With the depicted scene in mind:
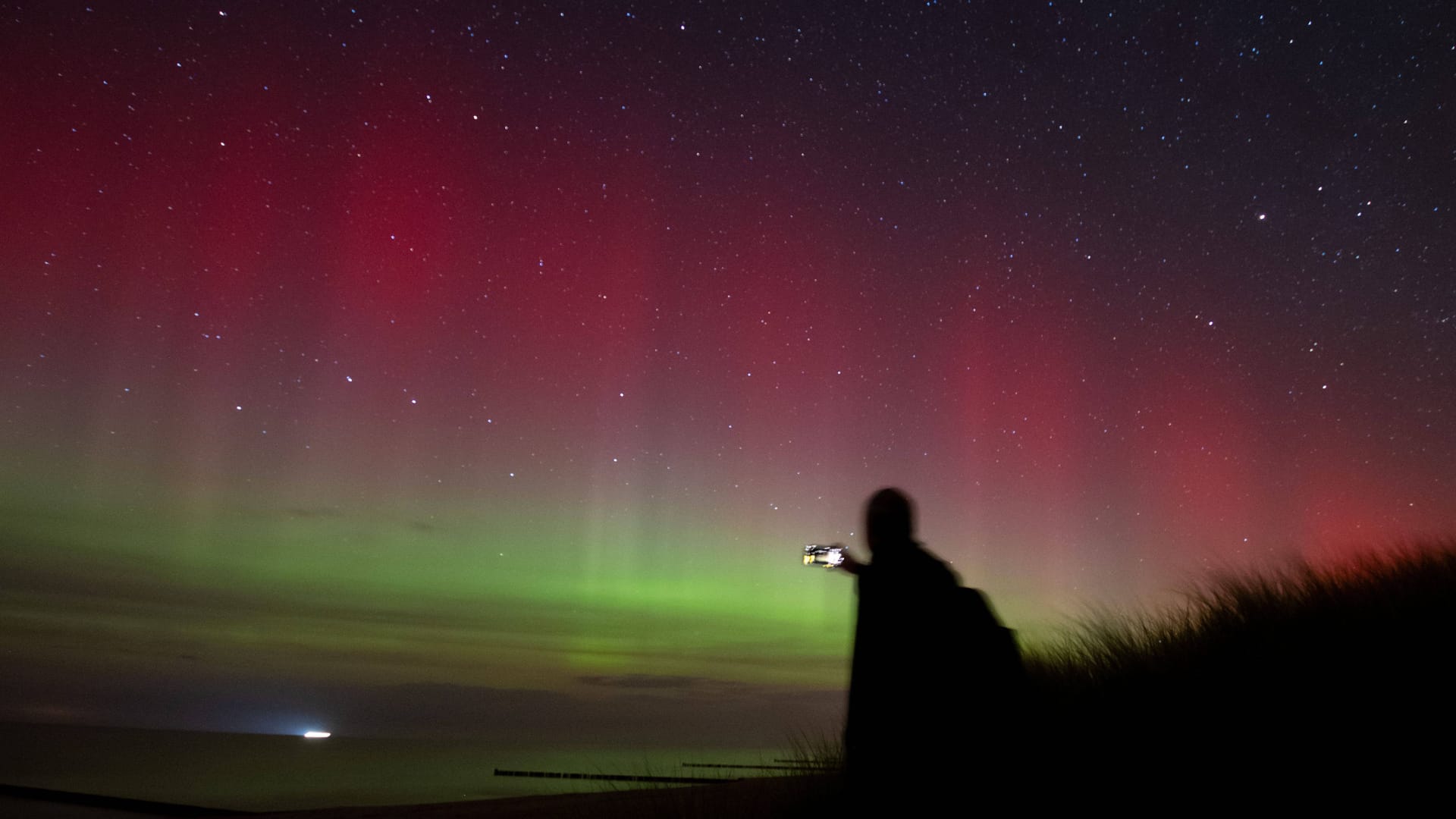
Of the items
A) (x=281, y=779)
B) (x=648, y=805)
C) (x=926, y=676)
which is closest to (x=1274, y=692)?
(x=926, y=676)

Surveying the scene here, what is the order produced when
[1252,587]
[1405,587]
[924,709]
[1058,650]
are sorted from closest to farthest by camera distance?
[924,709]
[1405,587]
[1252,587]
[1058,650]

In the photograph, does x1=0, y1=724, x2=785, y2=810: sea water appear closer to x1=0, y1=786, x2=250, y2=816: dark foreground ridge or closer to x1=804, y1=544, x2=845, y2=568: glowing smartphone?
x1=0, y1=786, x2=250, y2=816: dark foreground ridge

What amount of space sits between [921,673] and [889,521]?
52 centimetres

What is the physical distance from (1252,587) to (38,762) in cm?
8979

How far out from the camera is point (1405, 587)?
4422 mm

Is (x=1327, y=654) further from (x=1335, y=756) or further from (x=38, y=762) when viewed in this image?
(x=38, y=762)

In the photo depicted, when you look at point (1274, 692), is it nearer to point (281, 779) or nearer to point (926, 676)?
point (926, 676)

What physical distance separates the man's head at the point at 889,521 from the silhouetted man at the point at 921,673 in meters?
0.01

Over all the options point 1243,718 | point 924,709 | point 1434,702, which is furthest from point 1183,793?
point 924,709

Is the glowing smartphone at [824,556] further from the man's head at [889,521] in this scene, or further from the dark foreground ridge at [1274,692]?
the dark foreground ridge at [1274,692]

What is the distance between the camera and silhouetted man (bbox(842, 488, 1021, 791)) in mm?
2781

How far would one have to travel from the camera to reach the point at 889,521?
289 centimetres

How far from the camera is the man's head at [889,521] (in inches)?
114

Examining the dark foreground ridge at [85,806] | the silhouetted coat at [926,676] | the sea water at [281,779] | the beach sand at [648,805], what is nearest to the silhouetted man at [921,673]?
the silhouetted coat at [926,676]
